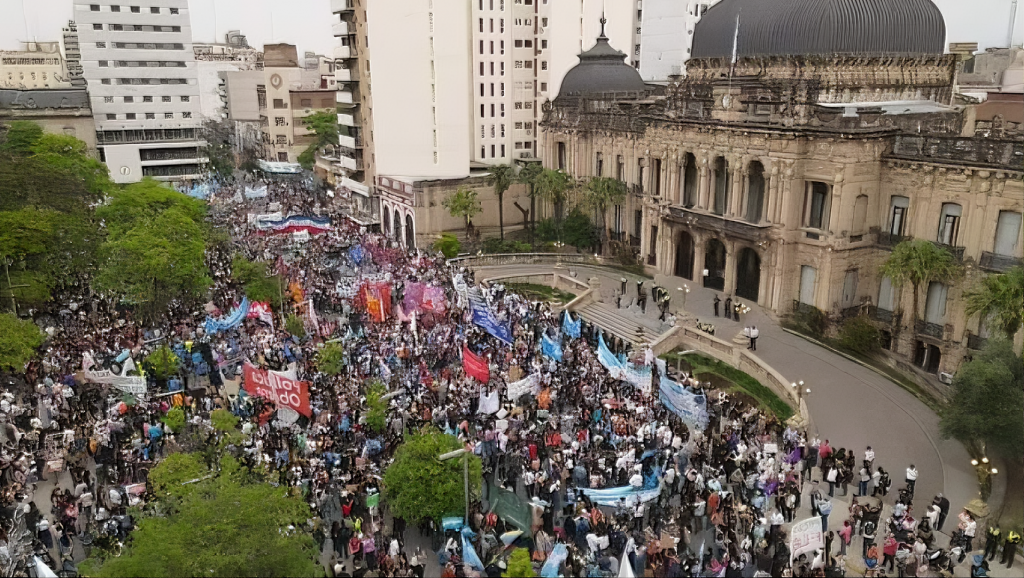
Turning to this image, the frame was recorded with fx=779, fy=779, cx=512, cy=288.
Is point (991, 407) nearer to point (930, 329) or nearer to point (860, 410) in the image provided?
point (860, 410)

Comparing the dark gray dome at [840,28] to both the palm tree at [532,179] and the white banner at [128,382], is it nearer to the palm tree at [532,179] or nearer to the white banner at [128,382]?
the palm tree at [532,179]

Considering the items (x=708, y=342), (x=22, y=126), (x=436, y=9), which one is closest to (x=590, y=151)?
(x=436, y=9)

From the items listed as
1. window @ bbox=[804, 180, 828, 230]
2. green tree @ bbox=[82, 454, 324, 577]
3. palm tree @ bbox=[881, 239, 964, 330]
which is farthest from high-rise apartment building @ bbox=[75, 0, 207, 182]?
green tree @ bbox=[82, 454, 324, 577]

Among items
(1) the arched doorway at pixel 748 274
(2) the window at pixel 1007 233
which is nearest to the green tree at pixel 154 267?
(1) the arched doorway at pixel 748 274

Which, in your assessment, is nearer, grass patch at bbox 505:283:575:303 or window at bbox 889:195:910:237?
window at bbox 889:195:910:237

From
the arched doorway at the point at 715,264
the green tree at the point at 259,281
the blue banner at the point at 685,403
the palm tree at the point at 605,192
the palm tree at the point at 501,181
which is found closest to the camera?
the blue banner at the point at 685,403

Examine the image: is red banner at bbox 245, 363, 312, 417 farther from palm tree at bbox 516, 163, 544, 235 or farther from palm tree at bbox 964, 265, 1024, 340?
palm tree at bbox 516, 163, 544, 235
